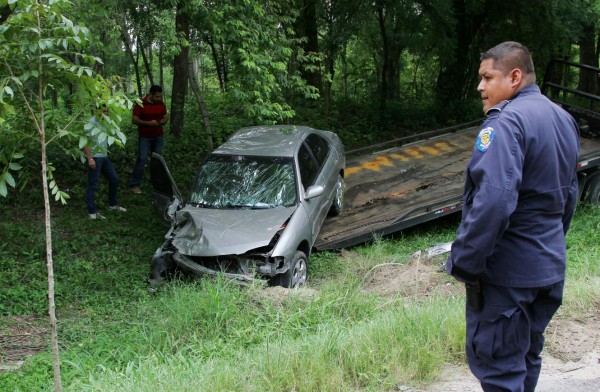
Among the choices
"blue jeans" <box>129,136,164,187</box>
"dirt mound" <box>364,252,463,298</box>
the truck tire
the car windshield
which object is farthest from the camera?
"blue jeans" <box>129,136,164,187</box>

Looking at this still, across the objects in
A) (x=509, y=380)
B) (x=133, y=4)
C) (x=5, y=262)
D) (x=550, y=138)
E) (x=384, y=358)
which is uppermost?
(x=133, y=4)

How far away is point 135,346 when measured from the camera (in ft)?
17.1

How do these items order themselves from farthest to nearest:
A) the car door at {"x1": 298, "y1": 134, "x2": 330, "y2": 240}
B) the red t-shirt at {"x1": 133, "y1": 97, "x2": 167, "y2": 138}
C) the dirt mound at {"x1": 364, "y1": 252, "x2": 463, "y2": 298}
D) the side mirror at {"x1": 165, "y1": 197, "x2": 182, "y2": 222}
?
the red t-shirt at {"x1": 133, "y1": 97, "x2": 167, "y2": 138} → the car door at {"x1": 298, "y1": 134, "x2": 330, "y2": 240} → the side mirror at {"x1": 165, "y1": 197, "x2": 182, "y2": 222} → the dirt mound at {"x1": 364, "y1": 252, "x2": 463, "y2": 298}

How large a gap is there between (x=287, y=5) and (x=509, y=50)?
844cm

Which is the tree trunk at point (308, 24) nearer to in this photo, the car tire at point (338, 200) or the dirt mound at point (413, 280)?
the car tire at point (338, 200)

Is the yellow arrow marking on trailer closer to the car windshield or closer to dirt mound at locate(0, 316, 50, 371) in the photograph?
the car windshield

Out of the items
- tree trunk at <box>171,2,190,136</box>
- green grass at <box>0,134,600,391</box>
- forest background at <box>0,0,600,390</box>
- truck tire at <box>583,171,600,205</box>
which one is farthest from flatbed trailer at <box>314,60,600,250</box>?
tree trunk at <box>171,2,190,136</box>

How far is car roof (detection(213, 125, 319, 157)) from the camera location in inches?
329

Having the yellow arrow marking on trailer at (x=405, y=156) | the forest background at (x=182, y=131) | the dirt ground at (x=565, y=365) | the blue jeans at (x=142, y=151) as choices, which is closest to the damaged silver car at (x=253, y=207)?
the forest background at (x=182, y=131)

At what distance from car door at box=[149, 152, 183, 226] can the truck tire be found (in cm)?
650

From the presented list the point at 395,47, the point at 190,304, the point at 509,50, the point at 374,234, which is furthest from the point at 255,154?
the point at 395,47

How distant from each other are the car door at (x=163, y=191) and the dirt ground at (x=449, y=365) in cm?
206

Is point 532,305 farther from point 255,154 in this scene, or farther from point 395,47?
point 395,47

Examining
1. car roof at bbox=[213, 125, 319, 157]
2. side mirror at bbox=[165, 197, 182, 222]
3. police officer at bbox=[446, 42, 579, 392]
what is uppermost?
police officer at bbox=[446, 42, 579, 392]
